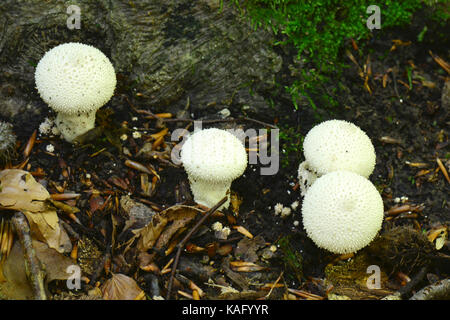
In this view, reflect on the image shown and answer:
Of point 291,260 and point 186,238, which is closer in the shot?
point 186,238

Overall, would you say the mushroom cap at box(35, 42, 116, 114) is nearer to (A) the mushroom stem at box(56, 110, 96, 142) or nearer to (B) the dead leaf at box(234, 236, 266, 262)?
(A) the mushroom stem at box(56, 110, 96, 142)

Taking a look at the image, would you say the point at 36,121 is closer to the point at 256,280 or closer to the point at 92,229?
the point at 92,229

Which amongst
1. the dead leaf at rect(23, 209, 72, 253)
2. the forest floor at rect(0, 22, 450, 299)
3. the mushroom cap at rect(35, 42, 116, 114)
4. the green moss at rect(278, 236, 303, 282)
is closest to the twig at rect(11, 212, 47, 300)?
the dead leaf at rect(23, 209, 72, 253)

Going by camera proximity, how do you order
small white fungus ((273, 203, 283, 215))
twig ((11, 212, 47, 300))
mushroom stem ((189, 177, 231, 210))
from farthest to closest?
small white fungus ((273, 203, 283, 215))
mushroom stem ((189, 177, 231, 210))
twig ((11, 212, 47, 300))

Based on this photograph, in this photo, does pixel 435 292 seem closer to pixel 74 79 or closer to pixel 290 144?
pixel 290 144

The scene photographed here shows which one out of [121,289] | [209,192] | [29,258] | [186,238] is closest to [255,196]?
[209,192]

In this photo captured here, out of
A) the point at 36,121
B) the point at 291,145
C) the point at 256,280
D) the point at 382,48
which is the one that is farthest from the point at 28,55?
the point at 382,48

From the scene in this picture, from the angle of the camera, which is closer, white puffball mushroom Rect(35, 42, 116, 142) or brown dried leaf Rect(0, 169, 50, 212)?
brown dried leaf Rect(0, 169, 50, 212)
